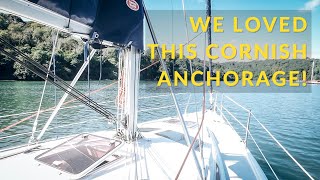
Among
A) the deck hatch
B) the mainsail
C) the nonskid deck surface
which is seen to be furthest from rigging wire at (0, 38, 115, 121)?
the nonskid deck surface

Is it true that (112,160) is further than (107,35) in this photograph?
Yes

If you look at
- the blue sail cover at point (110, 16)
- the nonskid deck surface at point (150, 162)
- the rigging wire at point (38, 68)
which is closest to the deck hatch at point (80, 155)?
the nonskid deck surface at point (150, 162)

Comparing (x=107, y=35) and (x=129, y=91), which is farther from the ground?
(x=107, y=35)

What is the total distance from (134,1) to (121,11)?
0.89 feet

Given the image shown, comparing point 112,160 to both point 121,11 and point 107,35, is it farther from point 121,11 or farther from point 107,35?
point 121,11

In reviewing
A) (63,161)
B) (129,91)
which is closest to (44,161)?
(63,161)

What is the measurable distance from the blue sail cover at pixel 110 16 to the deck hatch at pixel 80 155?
1525mm

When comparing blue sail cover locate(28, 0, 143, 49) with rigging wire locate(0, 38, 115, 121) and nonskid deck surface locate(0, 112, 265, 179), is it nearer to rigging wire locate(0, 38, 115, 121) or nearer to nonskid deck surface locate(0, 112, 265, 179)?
rigging wire locate(0, 38, 115, 121)

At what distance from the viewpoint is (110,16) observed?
103 inches

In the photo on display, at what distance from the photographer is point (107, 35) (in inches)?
102

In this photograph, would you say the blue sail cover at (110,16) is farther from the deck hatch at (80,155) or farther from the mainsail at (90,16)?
the deck hatch at (80,155)

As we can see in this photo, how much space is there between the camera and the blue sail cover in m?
2.08

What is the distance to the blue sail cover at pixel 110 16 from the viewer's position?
6.82 ft

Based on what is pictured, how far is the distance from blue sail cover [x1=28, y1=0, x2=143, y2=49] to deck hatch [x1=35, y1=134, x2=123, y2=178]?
1525 millimetres
